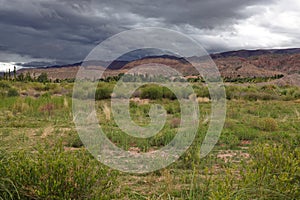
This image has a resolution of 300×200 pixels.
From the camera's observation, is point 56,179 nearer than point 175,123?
Yes

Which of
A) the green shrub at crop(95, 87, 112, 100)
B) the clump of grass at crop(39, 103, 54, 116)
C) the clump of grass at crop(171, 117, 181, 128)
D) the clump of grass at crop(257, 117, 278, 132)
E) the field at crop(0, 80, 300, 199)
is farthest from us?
the green shrub at crop(95, 87, 112, 100)

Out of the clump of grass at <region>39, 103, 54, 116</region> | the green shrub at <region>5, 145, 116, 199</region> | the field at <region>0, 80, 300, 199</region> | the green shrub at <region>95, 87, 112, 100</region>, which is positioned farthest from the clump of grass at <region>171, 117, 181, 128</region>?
the green shrub at <region>95, 87, 112, 100</region>

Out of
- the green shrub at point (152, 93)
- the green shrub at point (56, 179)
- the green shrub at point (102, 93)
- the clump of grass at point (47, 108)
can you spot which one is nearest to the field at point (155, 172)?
the green shrub at point (56, 179)

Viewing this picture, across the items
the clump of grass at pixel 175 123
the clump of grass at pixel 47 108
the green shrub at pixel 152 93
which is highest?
the green shrub at pixel 152 93

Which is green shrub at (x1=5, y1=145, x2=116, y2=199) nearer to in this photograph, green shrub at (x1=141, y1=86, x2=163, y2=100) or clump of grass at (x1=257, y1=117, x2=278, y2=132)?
clump of grass at (x1=257, y1=117, x2=278, y2=132)

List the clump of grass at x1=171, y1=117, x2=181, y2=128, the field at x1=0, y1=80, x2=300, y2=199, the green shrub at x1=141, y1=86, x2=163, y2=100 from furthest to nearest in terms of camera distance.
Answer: the green shrub at x1=141, y1=86, x2=163, y2=100, the clump of grass at x1=171, y1=117, x2=181, y2=128, the field at x1=0, y1=80, x2=300, y2=199

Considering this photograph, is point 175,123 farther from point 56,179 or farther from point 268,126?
point 56,179

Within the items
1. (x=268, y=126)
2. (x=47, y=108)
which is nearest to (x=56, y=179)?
(x=268, y=126)

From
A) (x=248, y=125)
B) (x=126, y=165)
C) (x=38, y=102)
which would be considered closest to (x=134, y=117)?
(x=248, y=125)

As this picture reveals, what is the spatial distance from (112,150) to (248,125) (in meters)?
6.31

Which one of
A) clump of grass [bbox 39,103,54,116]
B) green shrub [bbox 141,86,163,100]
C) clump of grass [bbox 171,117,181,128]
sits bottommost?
clump of grass [bbox 171,117,181,128]

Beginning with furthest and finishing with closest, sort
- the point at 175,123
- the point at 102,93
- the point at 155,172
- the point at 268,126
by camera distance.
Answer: the point at 102,93, the point at 175,123, the point at 268,126, the point at 155,172

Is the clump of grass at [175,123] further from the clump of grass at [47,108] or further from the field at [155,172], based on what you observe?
the clump of grass at [47,108]

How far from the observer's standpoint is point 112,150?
890 cm
